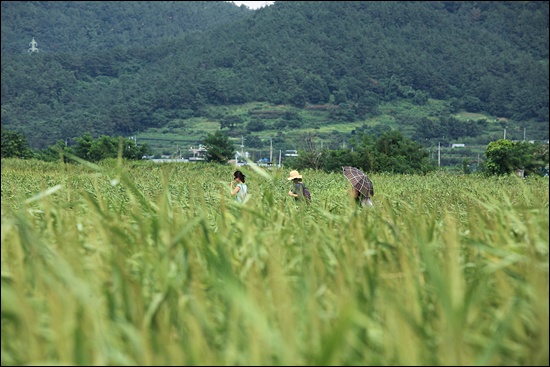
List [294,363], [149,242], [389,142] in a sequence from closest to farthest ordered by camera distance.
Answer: [294,363]
[149,242]
[389,142]

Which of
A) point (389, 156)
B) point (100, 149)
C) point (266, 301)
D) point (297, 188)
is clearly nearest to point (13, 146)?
point (100, 149)

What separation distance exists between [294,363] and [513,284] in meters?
1.40

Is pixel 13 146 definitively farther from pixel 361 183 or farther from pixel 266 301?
pixel 266 301

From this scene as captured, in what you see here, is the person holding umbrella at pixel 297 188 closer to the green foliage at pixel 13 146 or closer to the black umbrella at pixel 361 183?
the black umbrella at pixel 361 183

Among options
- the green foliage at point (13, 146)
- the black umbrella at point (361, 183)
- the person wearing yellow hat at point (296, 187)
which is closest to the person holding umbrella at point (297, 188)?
the person wearing yellow hat at point (296, 187)

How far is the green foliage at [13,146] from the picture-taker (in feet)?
310

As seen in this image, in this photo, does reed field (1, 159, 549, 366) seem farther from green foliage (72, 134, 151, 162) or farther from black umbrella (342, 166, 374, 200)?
green foliage (72, 134, 151, 162)

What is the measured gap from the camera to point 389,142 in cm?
6631

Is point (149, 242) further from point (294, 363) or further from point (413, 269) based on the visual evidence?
point (294, 363)

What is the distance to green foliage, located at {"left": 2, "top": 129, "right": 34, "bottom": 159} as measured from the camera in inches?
3723

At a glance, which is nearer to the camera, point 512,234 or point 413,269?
point 413,269

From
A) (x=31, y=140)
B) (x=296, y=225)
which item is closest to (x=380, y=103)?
(x=31, y=140)

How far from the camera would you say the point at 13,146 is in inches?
3745

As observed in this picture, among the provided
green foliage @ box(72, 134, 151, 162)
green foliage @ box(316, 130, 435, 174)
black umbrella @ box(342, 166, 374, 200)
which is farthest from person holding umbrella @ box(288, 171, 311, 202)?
green foliage @ box(72, 134, 151, 162)
